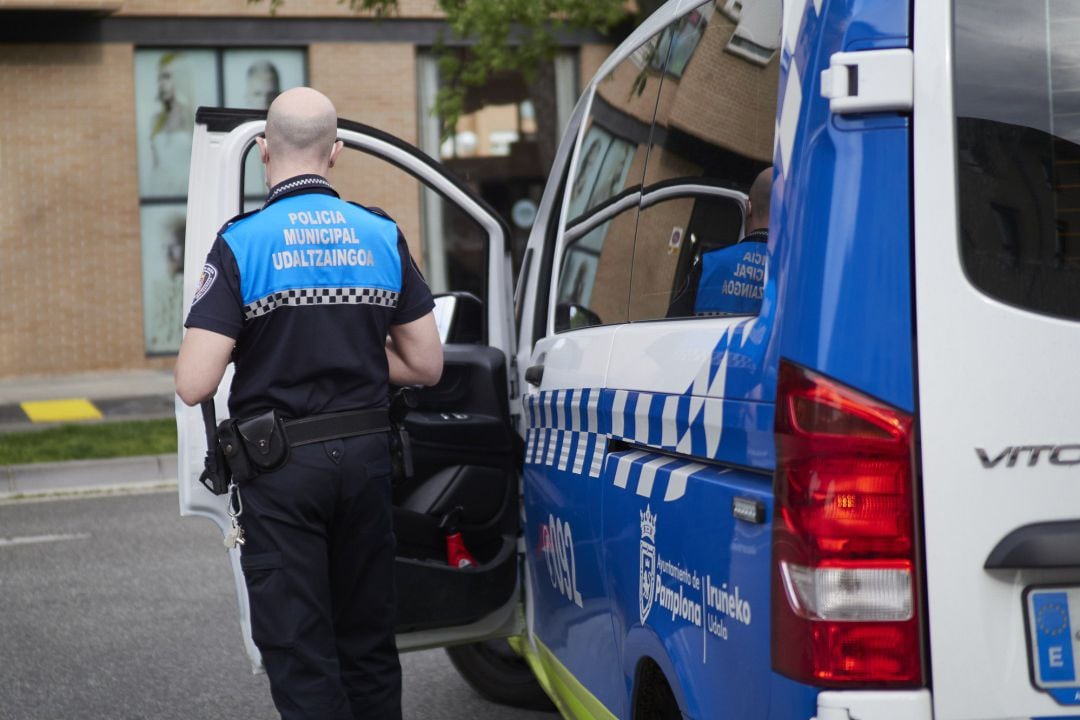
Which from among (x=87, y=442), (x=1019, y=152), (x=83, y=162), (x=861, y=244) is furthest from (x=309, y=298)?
(x=83, y=162)

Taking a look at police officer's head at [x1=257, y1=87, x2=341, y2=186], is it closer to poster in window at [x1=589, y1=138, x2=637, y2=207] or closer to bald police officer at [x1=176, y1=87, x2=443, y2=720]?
bald police officer at [x1=176, y1=87, x2=443, y2=720]

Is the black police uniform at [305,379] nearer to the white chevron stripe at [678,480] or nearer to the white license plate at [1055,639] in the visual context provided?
the white chevron stripe at [678,480]

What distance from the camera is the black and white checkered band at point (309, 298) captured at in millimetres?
3246

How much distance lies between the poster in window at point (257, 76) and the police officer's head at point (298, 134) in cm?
1524

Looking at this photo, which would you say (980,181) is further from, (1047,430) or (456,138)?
(456,138)

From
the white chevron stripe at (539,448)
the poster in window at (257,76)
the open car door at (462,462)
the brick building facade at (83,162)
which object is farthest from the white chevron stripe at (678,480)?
the brick building facade at (83,162)

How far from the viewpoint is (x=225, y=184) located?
145 inches

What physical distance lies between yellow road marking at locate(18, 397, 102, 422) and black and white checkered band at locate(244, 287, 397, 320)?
1150cm

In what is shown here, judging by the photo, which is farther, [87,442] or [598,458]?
[87,442]

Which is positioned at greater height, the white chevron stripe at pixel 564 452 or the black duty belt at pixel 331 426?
the black duty belt at pixel 331 426

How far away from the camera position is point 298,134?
3344 millimetres

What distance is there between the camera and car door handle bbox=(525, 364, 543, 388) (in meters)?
3.83

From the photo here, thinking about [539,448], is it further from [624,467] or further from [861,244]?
[861,244]

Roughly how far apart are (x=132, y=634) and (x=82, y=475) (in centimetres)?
477
